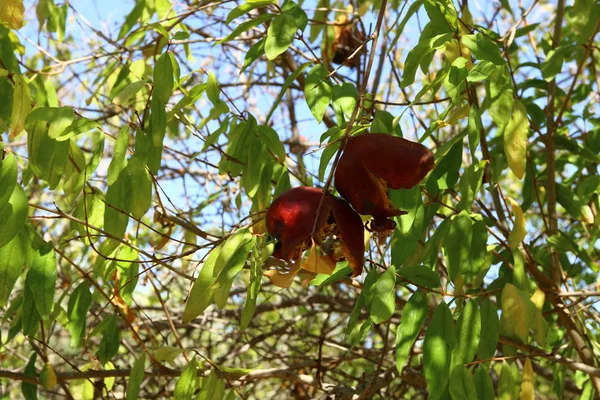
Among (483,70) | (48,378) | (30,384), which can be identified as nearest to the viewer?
(483,70)

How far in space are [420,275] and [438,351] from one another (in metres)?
0.16

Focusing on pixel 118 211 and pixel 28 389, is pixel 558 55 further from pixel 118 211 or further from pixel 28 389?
pixel 28 389

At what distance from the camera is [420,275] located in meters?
1.45

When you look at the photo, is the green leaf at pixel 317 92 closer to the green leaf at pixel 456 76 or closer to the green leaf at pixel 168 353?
the green leaf at pixel 456 76

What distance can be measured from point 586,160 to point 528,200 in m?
0.25

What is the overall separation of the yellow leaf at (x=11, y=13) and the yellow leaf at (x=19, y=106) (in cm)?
15

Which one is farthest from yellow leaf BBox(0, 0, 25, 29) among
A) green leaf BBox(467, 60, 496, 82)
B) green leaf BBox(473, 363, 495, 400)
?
green leaf BBox(473, 363, 495, 400)

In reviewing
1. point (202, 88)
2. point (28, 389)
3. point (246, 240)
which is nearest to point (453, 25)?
point (202, 88)

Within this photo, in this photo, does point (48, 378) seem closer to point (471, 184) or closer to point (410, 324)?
point (410, 324)

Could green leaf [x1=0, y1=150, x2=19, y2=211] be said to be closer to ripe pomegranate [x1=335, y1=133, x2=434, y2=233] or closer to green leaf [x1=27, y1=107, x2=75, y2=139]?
green leaf [x1=27, y1=107, x2=75, y2=139]

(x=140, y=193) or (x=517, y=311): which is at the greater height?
(x=140, y=193)

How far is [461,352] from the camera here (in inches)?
54.3

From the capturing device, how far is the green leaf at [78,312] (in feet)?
5.98

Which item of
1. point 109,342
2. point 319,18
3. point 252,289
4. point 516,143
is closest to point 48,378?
point 109,342
